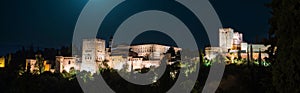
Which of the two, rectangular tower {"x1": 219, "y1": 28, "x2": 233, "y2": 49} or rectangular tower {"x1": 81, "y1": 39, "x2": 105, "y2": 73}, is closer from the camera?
rectangular tower {"x1": 81, "y1": 39, "x2": 105, "y2": 73}

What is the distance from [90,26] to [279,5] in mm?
36163

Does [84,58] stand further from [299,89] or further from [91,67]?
[299,89]

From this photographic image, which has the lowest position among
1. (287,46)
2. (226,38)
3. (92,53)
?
(92,53)

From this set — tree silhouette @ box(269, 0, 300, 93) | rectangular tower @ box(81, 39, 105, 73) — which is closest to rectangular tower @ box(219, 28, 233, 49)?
rectangular tower @ box(81, 39, 105, 73)

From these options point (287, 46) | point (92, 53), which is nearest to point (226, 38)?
point (92, 53)

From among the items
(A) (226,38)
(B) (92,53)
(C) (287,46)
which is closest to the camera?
(C) (287,46)

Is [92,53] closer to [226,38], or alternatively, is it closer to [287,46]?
[226,38]

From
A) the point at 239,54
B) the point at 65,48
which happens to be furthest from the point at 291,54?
the point at 65,48

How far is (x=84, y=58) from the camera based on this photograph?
3173 cm

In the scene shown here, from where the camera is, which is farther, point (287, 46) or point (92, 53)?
point (92, 53)

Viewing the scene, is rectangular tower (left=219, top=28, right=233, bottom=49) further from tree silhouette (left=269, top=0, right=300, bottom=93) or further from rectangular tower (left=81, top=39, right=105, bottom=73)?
tree silhouette (left=269, top=0, right=300, bottom=93)

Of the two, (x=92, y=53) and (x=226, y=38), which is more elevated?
(x=226, y=38)

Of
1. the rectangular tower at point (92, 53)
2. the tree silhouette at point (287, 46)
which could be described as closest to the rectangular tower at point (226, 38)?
the rectangular tower at point (92, 53)

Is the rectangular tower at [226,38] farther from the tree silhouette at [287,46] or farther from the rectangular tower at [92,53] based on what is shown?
the tree silhouette at [287,46]
